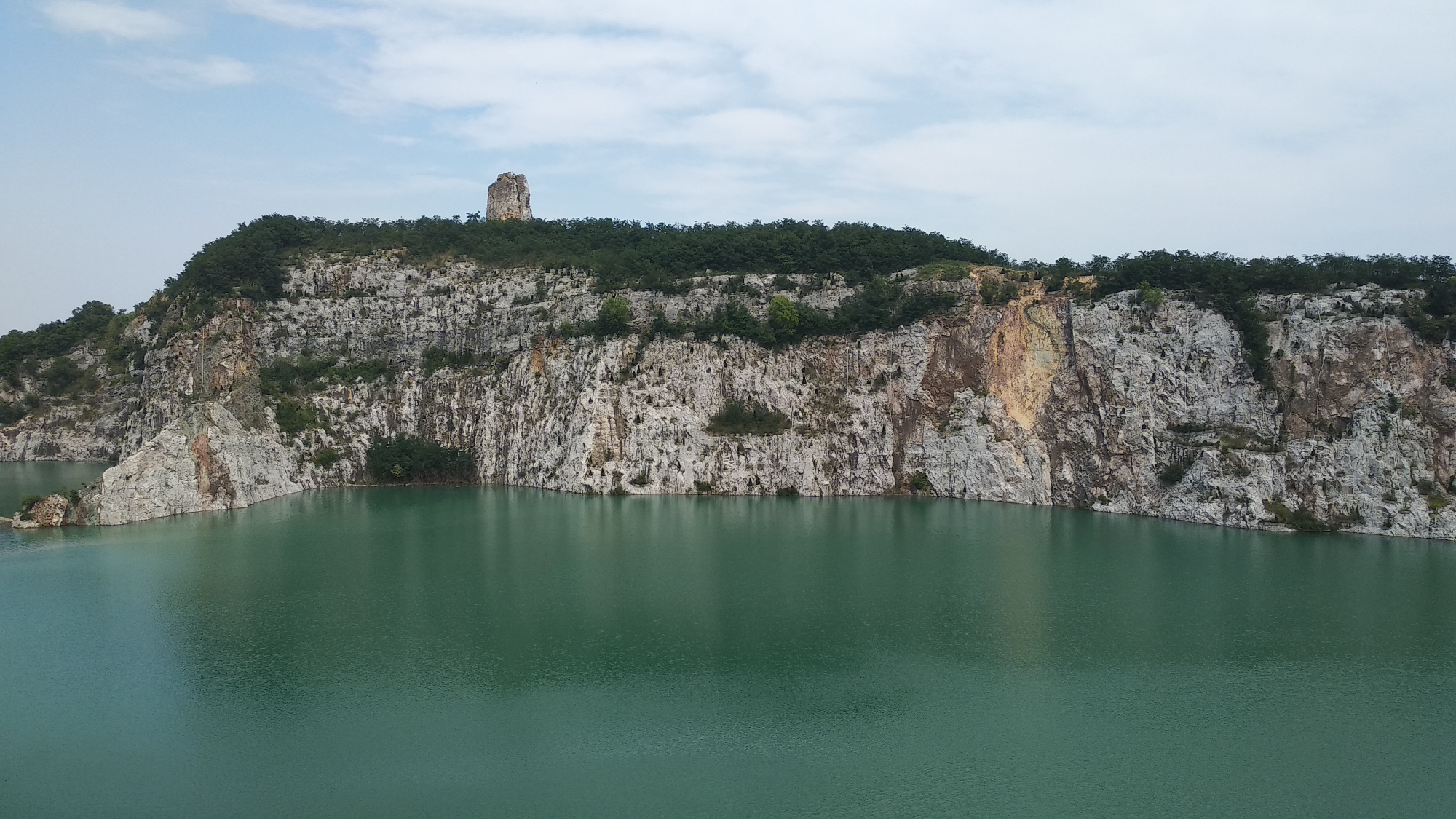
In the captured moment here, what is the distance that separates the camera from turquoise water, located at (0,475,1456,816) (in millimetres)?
20531

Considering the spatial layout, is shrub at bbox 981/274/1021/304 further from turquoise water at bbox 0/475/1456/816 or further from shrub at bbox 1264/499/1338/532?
turquoise water at bbox 0/475/1456/816

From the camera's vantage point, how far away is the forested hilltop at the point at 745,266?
53750 millimetres

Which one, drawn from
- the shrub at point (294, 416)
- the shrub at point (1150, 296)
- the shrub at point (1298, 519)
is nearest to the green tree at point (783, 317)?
the shrub at point (1150, 296)

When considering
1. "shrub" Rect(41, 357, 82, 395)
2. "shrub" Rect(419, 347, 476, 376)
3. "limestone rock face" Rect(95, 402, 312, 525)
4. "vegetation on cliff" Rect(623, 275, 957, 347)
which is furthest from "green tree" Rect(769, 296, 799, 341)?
"shrub" Rect(41, 357, 82, 395)

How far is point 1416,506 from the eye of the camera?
4650cm

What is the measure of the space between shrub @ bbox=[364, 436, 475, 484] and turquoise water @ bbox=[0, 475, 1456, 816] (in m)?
21.9

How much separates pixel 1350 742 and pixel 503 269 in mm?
62270

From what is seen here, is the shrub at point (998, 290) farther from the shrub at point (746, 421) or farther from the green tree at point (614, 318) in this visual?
the green tree at point (614, 318)

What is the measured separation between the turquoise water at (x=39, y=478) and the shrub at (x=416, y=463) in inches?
678

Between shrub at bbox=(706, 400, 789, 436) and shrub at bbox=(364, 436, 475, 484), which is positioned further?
shrub at bbox=(364, 436, 475, 484)

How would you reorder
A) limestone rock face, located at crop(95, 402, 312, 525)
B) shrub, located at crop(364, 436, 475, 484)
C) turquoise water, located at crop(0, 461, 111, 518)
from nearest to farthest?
limestone rock face, located at crop(95, 402, 312, 525) → turquoise water, located at crop(0, 461, 111, 518) → shrub, located at crop(364, 436, 475, 484)

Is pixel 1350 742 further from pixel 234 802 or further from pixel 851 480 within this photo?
pixel 851 480

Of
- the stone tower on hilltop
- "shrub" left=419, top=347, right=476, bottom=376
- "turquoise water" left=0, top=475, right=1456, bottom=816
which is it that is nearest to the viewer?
"turquoise water" left=0, top=475, right=1456, bottom=816

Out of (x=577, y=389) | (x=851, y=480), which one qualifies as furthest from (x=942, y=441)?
(x=577, y=389)
